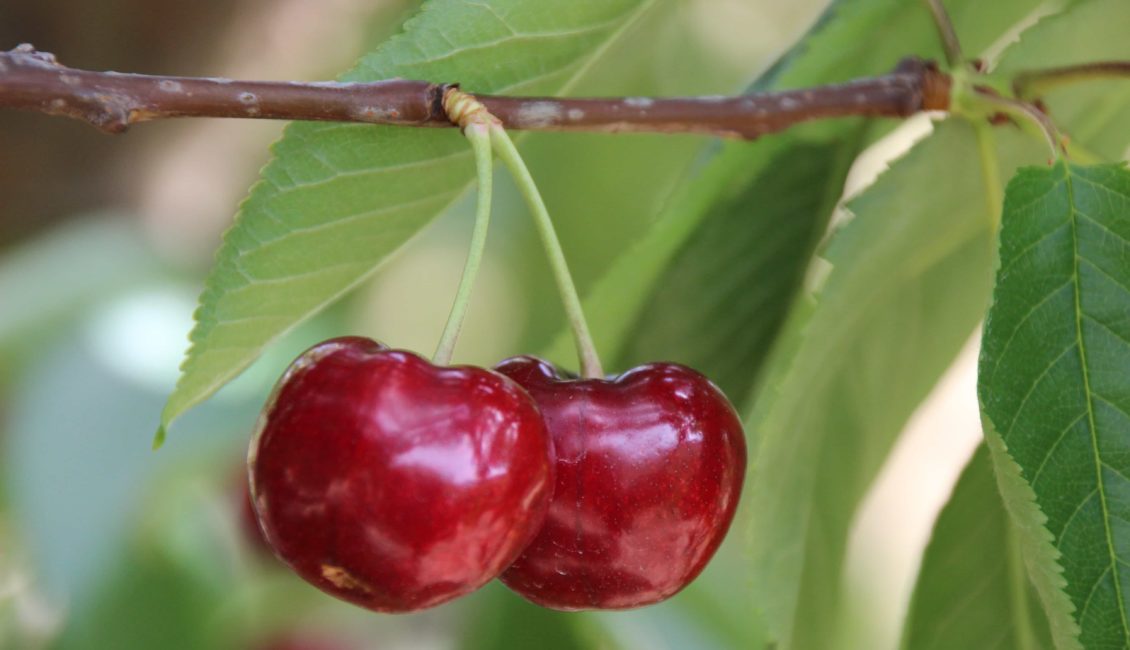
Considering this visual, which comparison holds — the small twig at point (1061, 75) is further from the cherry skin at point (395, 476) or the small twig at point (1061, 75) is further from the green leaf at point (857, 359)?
the cherry skin at point (395, 476)

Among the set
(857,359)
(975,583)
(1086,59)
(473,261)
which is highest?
(1086,59)

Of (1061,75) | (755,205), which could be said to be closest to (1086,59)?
(1061,75)

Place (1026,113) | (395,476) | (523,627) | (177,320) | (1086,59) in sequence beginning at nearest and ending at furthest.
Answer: (395,476) < (1026,113) < (1086,59) < (523,627) < (177,320)

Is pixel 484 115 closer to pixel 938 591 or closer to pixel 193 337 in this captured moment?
pixel 193 337

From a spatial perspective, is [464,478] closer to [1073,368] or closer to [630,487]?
[630,487]

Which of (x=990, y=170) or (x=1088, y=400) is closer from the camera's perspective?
(x=1088, y=400)

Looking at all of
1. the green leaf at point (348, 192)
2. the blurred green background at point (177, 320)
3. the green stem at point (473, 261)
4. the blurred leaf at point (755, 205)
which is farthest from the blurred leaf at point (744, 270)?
the green stem at point (473, 261)
